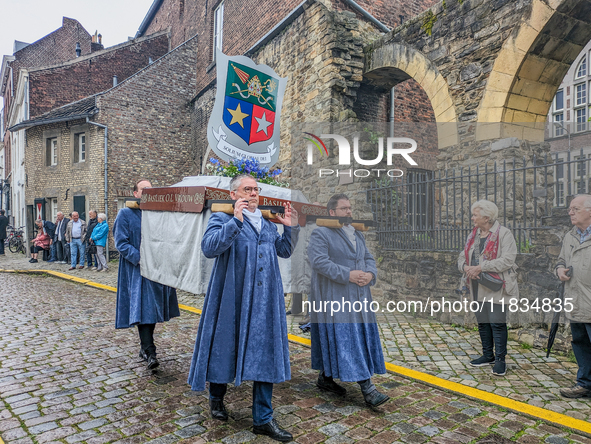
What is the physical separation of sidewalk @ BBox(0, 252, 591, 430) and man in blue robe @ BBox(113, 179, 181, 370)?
6.69 ft

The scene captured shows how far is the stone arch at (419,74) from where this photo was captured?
312 inches

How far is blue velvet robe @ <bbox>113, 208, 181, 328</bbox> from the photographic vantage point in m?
4.38

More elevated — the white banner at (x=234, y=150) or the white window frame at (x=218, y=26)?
the white window frame at (x=218, y=26)

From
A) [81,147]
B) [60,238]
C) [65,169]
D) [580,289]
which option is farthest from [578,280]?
[65,169]

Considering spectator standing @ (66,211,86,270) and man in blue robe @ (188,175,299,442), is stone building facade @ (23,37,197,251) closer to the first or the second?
spectator standing @ (66,211,86,270)

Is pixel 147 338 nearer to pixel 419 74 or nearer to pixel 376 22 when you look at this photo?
pixel 419 74

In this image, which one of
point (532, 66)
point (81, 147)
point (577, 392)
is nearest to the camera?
point (577, 392)

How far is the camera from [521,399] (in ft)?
12.0

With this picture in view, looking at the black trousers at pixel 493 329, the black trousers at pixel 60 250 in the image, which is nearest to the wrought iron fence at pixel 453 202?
the black trousers at pixel 493 329

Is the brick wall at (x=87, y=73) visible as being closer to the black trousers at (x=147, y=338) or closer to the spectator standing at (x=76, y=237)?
the spectator standing at (x=76, y=237)

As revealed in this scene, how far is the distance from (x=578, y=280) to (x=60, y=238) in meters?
15.9

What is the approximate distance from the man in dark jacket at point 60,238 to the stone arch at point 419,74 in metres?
11.5

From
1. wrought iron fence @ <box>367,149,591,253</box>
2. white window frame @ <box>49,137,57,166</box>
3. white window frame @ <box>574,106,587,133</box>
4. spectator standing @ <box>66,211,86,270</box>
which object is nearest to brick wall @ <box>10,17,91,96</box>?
white window frame @ <box>49,137,57,166</box>

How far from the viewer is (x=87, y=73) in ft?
72.0
